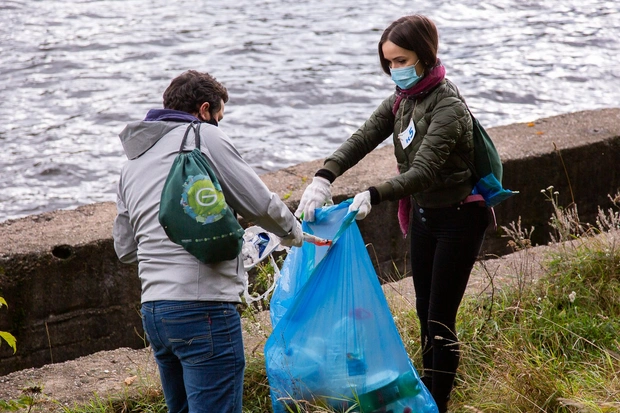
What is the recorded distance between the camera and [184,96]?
247 cm

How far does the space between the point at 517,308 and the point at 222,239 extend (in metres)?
1.59

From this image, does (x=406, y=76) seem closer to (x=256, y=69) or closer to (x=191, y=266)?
(x=191, y=266)

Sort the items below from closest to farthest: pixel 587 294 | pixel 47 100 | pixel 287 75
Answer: pixel 587 294, pixel 47 100, pixel 287 75

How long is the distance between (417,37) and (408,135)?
34 cm

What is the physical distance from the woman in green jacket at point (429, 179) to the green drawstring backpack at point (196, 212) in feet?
2.04

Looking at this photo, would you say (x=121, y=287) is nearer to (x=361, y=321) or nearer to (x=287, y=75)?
(x=361, y=321)

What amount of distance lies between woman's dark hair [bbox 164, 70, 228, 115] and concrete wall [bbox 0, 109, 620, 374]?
5.21 feet

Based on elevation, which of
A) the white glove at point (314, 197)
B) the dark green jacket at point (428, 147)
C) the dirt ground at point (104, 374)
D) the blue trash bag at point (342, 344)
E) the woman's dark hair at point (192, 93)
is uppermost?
the woman's dark hair at point (192, 93)

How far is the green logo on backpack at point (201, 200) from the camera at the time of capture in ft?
7.38

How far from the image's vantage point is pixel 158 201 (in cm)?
235

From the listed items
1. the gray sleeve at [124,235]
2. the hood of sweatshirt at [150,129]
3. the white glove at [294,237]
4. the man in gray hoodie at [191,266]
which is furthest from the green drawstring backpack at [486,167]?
the gray sleeve at [124,235]

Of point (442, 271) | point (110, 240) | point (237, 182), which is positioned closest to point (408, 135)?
point (442, 271)

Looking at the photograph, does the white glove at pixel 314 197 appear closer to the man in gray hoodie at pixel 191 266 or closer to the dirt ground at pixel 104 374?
the man in gray hoodie at pixel 191 266

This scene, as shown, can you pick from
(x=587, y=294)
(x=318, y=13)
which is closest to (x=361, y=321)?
(x=587, y=294)
